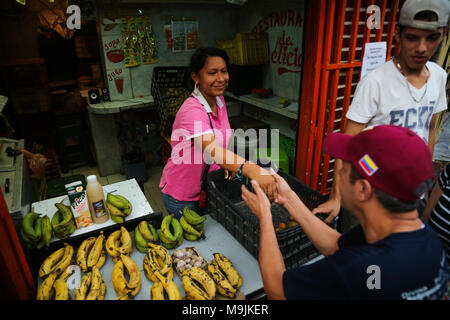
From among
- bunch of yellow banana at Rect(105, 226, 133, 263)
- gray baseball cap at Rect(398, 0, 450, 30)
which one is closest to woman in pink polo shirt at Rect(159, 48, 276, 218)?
bunch of yellow banana at Rect(105, 226, 133, 263)

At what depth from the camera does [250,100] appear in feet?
18.8

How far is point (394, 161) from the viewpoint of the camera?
1117 millimetres

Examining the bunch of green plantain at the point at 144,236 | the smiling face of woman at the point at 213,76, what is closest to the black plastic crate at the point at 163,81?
the smiling face of woman at the point at 213,76

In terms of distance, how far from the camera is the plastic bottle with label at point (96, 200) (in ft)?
6.33

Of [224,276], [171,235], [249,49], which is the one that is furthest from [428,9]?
[249,49]

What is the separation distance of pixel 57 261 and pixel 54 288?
24cm

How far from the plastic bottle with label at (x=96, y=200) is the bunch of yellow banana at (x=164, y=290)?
70cm

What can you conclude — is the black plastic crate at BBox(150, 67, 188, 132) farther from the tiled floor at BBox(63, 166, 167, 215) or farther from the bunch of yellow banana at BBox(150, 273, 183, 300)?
the bunch of yellow banana at BBox(150, 273, 183, 300)

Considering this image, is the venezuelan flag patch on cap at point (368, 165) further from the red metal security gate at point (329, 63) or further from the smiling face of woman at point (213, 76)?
the red metal security gate at point (329, 63)

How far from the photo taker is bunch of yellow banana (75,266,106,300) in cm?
155

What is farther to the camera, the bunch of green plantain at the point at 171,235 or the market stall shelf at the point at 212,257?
the bunch of green plantain at the point at 171,235
